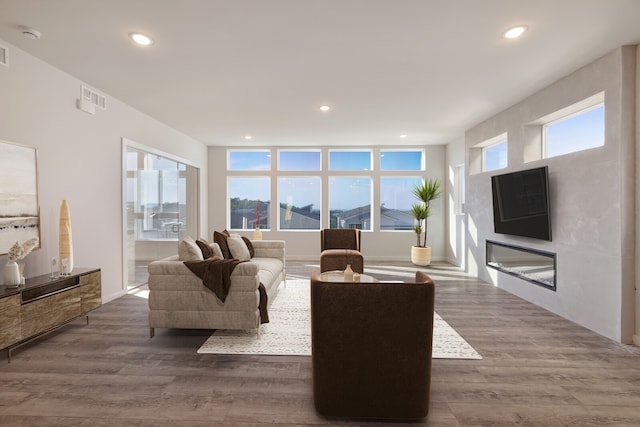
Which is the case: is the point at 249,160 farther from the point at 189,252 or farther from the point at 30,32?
the point at 30,32

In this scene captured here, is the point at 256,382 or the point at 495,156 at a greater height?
the point at 495,156

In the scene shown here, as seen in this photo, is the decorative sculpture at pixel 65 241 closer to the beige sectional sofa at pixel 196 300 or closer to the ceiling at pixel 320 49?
the beige sectional sofa at pixel 196 300

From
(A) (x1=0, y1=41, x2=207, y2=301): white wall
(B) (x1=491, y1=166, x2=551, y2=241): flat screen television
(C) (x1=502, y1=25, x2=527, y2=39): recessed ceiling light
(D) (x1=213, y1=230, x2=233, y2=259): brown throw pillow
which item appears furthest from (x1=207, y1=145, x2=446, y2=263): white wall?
(C) (x1=502, y1=25, x2=527, y2=39): recessed ceiling light

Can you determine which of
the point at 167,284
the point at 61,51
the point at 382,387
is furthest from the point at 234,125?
the point at 382,387

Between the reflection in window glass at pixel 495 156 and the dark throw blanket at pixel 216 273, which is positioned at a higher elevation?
the reflection in window glass at pixel 495 156

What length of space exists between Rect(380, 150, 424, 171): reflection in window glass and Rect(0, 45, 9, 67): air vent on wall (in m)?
6.59

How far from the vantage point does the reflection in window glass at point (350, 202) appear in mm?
7949

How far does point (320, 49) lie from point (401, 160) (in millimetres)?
5245

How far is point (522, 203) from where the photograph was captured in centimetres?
434

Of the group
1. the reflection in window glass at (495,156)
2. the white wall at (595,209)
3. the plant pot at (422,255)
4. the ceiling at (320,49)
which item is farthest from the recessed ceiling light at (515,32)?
the plant pot at (422,255)

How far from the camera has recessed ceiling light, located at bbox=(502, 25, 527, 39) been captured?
2.66 meters

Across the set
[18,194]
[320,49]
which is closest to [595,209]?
[320,49]

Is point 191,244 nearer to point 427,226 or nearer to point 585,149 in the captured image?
point 585,149

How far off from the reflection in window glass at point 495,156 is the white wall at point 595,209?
2.73ft
